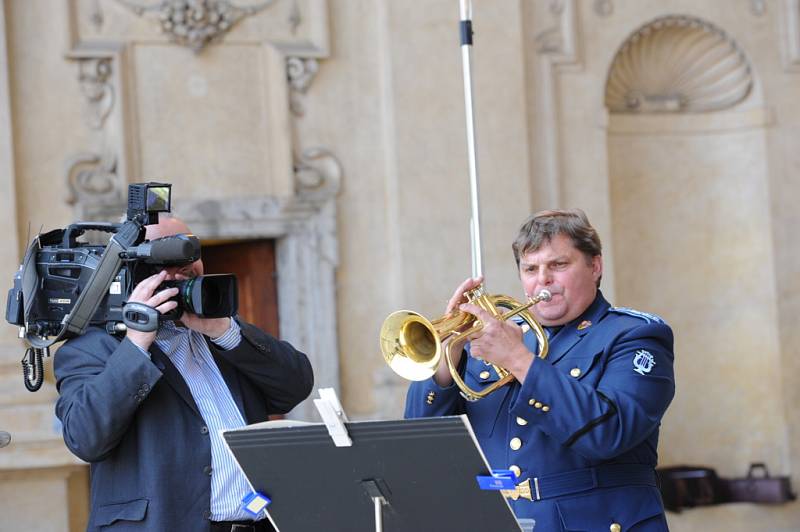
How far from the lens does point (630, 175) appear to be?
8.36 meters

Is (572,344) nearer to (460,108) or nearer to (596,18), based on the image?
(460,108)

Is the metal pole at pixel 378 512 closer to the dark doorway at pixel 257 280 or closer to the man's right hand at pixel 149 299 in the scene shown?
the man's right hand at pixel 149 299

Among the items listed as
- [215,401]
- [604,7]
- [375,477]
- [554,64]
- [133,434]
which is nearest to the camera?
[375,477]

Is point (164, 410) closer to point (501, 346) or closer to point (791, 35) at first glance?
point (501, 346)

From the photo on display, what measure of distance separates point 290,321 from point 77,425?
4.05 m

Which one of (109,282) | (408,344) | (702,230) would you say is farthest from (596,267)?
(702,230)

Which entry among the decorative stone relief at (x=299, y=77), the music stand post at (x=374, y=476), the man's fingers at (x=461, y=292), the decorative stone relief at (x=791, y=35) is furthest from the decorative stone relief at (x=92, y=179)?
the decorative stone relief at (x=791, y=35)

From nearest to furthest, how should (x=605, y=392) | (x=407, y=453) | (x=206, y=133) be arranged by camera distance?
(x=407, y=453), (x=605, y=392), (x=206, y=133)

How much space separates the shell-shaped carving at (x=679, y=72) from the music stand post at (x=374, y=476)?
5.63 metres

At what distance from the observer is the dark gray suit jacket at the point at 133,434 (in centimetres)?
329

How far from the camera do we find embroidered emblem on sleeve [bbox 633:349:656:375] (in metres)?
3.27

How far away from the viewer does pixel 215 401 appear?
11.7 feet

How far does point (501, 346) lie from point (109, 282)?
1.04m

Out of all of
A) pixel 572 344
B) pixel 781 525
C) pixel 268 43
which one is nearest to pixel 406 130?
pixel 268 43
